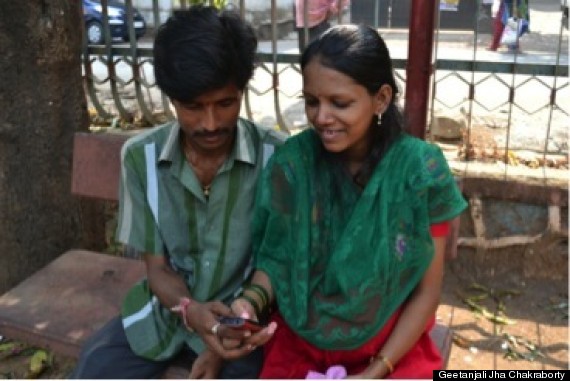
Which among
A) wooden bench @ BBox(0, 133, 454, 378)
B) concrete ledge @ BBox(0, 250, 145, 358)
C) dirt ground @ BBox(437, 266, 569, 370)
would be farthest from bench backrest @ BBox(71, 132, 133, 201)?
dirt ground @ BBox(437, 266, 569, 370)

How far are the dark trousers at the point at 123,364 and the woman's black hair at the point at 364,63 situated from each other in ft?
2.33

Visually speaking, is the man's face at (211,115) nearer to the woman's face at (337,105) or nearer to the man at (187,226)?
the man at (187,226)

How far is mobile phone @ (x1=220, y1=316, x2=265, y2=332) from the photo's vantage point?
5.85 ft

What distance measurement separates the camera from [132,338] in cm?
217

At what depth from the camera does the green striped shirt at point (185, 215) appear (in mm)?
2090

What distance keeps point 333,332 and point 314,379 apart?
139mm

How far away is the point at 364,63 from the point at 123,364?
4.08 ft

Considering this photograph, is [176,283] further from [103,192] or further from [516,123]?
[516,123]

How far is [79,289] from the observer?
A: 2855 millimetres

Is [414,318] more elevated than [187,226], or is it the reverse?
[187,226]

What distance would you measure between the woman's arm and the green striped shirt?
561 mm

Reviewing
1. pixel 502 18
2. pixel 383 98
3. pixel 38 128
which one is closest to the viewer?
pixel 383 98

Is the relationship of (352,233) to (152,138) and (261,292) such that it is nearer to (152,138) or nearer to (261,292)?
(261,292)

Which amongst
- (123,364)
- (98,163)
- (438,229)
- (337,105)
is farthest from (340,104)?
(98,163)
